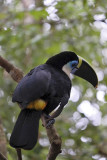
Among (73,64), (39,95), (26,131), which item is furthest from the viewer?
(73,64)

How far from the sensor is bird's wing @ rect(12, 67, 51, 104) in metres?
1.95

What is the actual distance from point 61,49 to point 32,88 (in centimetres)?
150

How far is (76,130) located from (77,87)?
53 cm

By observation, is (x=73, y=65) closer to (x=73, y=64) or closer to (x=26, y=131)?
(x=73, y=64)

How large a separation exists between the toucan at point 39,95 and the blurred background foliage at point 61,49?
2.09ft

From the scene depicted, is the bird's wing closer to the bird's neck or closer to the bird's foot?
the bird's foot

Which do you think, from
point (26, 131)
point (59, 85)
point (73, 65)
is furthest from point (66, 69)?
point (26, 131)

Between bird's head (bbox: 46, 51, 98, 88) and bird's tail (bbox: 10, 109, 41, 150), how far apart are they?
1.78 ft

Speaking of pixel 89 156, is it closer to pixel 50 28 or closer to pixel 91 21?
pixel 91 21

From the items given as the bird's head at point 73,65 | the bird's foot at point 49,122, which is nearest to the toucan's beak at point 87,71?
the bird's head at point 73,65

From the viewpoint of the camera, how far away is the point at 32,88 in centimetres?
199

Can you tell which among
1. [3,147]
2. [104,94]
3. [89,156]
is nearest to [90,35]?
[104,94]

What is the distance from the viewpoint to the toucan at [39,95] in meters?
1.84

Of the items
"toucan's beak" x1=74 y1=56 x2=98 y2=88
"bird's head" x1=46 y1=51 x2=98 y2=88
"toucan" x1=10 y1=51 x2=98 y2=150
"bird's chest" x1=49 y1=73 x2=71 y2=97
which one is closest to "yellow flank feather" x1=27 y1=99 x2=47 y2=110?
"toucan" x1=10 y1=51 x2=98 y2=150
